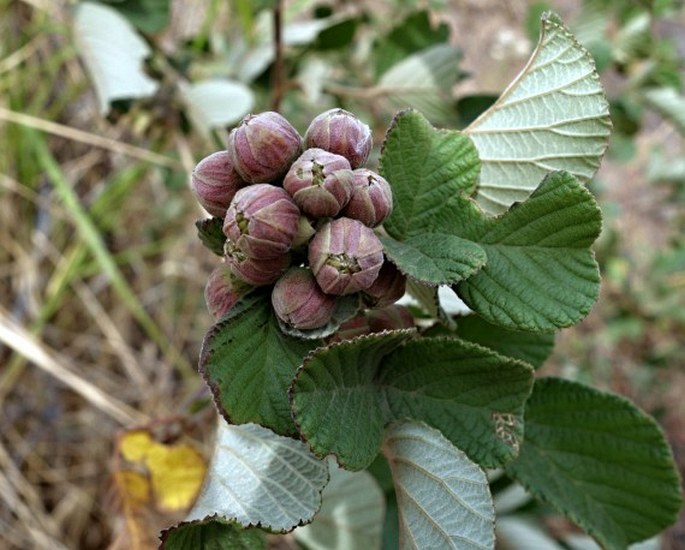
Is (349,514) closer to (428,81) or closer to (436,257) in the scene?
(436,257)

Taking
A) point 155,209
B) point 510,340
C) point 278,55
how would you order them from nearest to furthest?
point 510,340
point 278,55
point 155,209

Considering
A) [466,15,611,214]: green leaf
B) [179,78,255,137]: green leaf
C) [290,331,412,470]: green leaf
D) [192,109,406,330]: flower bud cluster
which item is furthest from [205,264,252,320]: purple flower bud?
[179,78,255,137]: green leaf

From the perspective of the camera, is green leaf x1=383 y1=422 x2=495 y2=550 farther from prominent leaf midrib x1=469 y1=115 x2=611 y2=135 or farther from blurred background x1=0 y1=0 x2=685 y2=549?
blurred background x1=0 y1=0 x2=685 y2=549

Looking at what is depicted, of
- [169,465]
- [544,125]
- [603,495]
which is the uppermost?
[544,125]

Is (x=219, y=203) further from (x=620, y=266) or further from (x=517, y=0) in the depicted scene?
(x=517, y=0)

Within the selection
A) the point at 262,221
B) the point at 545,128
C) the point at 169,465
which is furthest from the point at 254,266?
the point at 169,465

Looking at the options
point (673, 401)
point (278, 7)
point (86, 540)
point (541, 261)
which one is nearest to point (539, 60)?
point (541, 261)

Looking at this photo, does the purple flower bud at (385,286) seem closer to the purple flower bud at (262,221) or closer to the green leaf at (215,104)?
the purple flower bud at (262,221)
